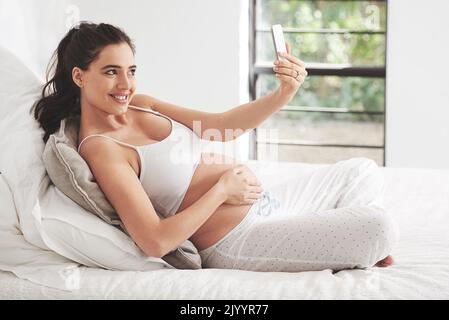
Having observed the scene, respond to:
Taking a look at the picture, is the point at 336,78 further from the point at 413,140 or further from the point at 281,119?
the point at 413,140

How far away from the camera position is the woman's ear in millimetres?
1802

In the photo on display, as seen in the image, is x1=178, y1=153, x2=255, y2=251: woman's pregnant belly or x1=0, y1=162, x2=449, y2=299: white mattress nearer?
x1=0, y1=162, x2=449, y2=299: white mattress

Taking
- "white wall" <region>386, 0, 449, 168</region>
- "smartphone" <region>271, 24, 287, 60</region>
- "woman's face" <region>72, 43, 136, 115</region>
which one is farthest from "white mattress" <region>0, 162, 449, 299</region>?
"white wall" <region>386, 0, 449, 168</region>

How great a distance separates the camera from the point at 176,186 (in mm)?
1790

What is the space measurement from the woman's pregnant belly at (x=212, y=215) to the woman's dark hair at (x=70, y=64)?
371mm

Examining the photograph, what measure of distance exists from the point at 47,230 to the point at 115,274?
190 mm

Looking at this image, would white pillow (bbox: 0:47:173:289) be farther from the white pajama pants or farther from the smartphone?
the smartphone

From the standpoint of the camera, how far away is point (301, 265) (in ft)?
5.71

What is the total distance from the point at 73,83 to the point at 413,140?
230 cm

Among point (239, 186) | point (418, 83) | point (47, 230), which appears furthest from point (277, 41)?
point (418, 83)

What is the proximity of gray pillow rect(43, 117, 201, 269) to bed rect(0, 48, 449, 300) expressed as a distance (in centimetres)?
5

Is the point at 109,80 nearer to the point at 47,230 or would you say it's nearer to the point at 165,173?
the point at 165,173

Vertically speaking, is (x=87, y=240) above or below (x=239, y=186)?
below
